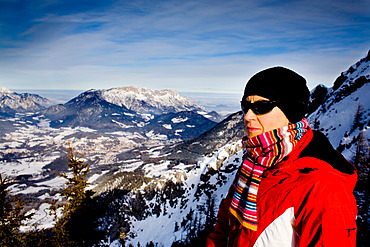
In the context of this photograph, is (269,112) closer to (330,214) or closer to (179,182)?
(330,214)

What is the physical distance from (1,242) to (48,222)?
199 metres

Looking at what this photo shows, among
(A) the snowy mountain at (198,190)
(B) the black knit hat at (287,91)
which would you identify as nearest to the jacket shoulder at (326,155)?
(B) the black knit hat at (287,91)

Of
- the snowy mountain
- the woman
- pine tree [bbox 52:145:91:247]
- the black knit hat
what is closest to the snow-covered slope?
the snowy mountain

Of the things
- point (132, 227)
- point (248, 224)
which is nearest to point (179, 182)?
point (132, 227)

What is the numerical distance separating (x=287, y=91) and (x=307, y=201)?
1410 mm

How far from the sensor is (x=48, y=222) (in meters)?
162

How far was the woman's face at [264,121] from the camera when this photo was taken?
259cm

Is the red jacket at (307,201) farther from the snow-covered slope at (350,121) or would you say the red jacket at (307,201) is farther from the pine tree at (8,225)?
the snow-covered slope at (350,121)

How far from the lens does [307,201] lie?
2.04 meters

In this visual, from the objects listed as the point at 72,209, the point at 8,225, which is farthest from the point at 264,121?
the point at 72,209

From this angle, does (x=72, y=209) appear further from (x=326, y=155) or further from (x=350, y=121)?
(x=350, y=121)

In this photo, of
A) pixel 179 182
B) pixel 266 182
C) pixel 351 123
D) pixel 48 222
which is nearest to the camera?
pixel 266 182

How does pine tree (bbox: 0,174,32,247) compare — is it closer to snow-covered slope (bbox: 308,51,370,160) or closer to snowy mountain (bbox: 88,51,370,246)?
snowy mountain (bbox: 88,51,370,246)

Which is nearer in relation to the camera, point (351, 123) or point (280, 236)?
point (280, 236)
